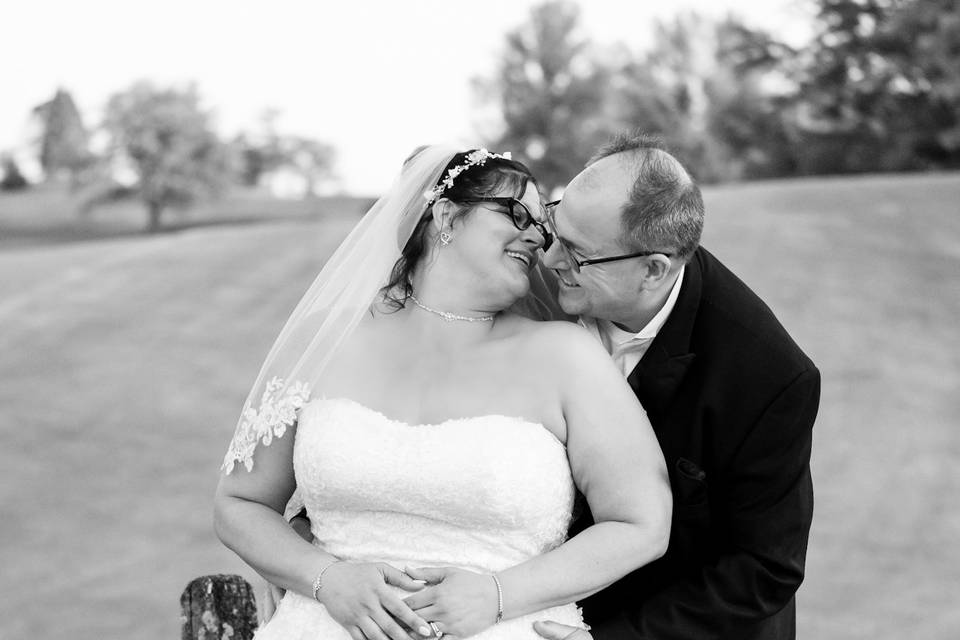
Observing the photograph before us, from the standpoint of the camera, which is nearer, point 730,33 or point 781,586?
point 781,586

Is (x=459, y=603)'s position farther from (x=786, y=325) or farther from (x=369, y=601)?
(x=786, y=325)

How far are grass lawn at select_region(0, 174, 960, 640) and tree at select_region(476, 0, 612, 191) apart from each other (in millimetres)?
21717

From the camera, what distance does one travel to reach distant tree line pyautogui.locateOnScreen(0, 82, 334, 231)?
3775 centimetres

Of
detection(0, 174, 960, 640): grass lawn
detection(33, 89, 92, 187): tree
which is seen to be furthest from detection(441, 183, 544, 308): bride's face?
detection(33, 89, 92, 187): tree

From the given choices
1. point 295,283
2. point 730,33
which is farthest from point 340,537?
point 730,33

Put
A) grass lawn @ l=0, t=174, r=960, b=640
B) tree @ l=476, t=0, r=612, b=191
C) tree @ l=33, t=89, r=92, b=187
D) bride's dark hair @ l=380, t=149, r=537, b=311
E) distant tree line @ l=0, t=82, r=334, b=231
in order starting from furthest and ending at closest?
tree @ l=476, t=0, r=612, b=191, distant tree line @ l=0, t=82, r=334, b=231, tree @ l=33, t=89, r=92, b=187, grass lawn @ l=0, t=174, r=960, b=640, bride's dark hair @ l=380, t=149, r=537, b=311

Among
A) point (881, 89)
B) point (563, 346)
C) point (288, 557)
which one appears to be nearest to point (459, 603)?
point (288, 557)

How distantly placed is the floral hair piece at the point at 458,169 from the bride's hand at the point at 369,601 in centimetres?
108

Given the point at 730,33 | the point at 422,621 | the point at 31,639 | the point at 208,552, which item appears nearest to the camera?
the point at 422,621

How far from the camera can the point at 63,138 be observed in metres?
38.5

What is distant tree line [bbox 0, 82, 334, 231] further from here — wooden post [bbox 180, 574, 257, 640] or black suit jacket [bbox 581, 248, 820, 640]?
black suit jacket [bbox 581, 248, 820, 640]

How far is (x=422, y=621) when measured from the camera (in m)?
2.87

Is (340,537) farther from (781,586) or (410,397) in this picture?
(781,586)

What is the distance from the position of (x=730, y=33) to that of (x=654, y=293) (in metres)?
33.4
